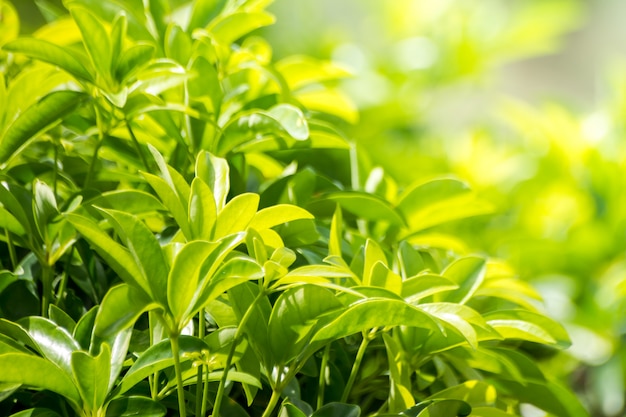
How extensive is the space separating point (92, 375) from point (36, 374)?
3 centimetres

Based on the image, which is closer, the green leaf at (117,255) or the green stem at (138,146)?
the green leaf at (117,255)

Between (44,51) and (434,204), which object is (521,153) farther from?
(44,51)

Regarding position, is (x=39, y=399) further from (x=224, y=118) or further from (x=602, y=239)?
(x=602, y=239)

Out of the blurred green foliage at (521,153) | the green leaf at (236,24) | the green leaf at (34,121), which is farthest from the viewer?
the blurred green foliage at (521,153)

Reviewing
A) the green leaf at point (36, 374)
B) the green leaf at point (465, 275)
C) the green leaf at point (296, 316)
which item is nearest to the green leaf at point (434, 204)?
the green leaf at point (465, 275)

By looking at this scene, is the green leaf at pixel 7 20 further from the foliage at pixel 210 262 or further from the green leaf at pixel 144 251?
the green leaf at pixel 144 251

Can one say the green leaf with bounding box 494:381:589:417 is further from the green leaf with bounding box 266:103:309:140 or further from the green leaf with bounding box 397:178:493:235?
the green leaf with bounding box 266:103:309:140

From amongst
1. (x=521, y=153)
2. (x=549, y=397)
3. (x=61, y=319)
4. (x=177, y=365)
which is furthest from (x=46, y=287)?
(x=521, y=153)

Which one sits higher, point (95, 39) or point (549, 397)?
point (95, 39)

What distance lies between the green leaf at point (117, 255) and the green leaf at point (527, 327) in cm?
23

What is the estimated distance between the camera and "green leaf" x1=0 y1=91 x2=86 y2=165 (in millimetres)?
497

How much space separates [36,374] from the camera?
406mm

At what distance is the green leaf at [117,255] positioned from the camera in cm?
41

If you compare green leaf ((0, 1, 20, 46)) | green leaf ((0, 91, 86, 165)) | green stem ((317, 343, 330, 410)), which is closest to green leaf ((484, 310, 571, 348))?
green stem ((317, 343, 330, 410))
